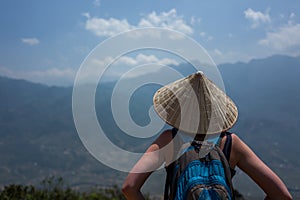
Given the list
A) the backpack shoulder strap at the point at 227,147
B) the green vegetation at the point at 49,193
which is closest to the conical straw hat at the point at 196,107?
the backpack shoulder strap at the point at 227,147

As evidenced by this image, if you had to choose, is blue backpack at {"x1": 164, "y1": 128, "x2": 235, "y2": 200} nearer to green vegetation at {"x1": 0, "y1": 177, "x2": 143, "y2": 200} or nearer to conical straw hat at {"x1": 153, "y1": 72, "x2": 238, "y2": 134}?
conical straw hat at {"x1": 153, "y1": 72, "x2": 238, "y2": 134}

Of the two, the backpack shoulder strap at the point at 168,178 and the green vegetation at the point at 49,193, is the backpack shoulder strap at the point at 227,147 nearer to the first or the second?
the backpack shoulder strap at the point at 168,178

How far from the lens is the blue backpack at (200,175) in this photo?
2.00m

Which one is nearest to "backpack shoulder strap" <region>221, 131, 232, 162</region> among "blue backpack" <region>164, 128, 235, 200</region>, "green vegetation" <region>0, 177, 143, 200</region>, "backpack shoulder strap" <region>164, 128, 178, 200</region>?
"blue backpack" <region>164, 128, 235, 200</region>

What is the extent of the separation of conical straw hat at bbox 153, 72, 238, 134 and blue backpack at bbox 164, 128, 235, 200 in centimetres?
15

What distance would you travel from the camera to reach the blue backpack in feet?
6.55

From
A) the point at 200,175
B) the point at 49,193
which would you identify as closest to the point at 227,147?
the point at 200,175

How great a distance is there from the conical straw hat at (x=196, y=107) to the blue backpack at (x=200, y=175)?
146mm

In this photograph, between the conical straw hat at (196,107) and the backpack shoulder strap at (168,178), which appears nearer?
the backpack shoulder strap at (168,178)

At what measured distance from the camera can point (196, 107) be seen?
2.26 metres

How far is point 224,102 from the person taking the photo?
235cm

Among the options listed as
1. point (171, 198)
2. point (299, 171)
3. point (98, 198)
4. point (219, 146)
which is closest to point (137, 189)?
point (171, 198)

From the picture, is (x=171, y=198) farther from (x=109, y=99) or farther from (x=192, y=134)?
(x=109, y=99)

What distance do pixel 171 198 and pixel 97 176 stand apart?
185515 mm
